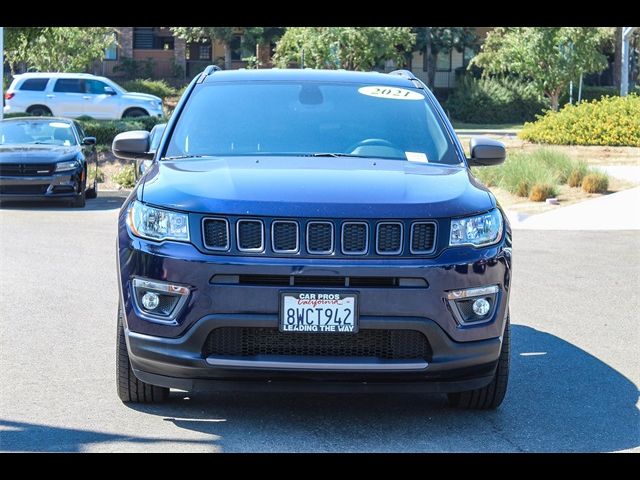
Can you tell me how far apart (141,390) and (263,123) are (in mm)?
1730

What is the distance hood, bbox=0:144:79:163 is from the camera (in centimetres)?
1917

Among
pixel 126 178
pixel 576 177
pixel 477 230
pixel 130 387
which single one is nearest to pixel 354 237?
pixel 477 230

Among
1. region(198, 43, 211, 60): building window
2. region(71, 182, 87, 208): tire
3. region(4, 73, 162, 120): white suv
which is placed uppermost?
region(71, 182, 87, 208): tire

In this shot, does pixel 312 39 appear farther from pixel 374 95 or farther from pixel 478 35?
pixel 374 95

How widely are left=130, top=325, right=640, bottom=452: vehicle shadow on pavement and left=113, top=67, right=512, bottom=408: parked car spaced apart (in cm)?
26

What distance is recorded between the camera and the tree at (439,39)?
2450 inches

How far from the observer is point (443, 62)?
65.9 metres

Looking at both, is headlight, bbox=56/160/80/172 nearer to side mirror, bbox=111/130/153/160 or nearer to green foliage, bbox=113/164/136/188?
green foliage, bbox=113/164/136/188

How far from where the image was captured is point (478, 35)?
6378 cm

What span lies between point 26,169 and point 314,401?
1363 centimetres

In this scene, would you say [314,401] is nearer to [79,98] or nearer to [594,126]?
[594,126]

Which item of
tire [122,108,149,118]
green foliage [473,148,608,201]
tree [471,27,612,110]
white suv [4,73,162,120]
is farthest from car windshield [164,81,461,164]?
tree [471,27,612,110]

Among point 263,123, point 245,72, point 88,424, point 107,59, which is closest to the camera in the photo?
point 88,424
